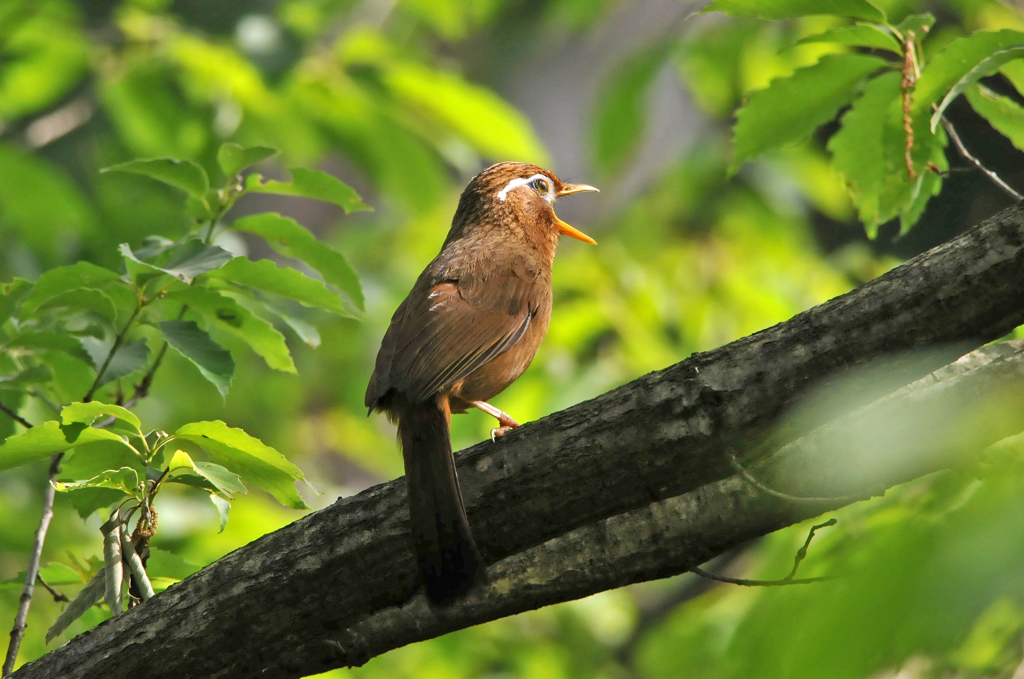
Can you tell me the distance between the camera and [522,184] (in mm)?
4367

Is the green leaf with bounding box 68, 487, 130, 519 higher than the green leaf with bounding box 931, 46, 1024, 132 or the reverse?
the reverse

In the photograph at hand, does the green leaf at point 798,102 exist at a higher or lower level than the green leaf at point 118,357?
higher

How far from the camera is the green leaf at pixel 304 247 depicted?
2.74 metres

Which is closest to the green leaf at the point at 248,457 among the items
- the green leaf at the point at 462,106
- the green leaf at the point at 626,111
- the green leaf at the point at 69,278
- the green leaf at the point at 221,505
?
the green leaf at the point at 221,505

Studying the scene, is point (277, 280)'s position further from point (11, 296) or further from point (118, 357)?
point (11, 296)

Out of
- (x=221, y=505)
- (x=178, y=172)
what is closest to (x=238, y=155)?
(x=178, y=172)

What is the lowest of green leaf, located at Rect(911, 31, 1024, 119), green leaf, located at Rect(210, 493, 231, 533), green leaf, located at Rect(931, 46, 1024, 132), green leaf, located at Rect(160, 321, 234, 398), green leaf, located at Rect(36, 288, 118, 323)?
green leaf, located at Rect(210, 493, 231, 533)

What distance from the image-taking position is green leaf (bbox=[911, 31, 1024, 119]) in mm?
2105

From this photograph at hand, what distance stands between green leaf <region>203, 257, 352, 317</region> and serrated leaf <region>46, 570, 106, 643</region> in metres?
0.87

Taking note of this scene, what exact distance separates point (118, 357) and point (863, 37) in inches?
89.4

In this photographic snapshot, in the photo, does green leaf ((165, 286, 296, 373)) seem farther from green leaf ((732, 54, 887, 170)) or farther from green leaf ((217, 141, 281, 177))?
green leaf ((732, 54, 887, 170))

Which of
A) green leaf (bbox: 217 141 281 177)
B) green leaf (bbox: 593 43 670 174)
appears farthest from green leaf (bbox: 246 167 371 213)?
green leaf (bbox: 593 43 670 174)

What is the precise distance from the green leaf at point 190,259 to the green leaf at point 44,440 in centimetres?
46

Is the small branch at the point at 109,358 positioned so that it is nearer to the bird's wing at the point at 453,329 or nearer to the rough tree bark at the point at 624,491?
the rough tree bark at the point at 624,491
